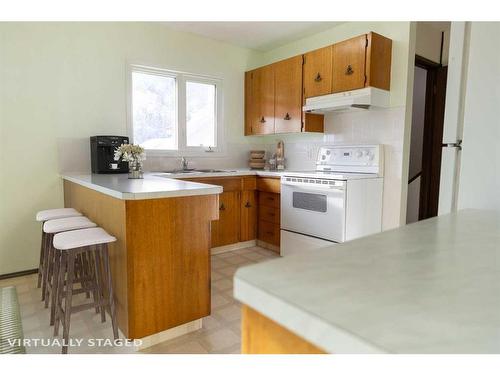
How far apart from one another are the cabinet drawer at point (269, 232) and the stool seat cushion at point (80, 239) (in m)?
2.07

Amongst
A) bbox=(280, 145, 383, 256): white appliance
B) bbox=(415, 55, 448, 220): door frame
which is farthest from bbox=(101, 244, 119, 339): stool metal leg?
bbox=(415, 55, 448, 220): door frame

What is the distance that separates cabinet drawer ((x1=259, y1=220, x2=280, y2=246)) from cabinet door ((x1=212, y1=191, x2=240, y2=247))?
282 mm

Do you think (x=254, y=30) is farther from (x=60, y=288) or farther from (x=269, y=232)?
(x=60, y=288)

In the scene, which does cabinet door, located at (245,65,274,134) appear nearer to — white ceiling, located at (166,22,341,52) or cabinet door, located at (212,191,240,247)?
white ceiling, located at (166,22,341,52)

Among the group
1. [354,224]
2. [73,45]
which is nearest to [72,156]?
[73,45]

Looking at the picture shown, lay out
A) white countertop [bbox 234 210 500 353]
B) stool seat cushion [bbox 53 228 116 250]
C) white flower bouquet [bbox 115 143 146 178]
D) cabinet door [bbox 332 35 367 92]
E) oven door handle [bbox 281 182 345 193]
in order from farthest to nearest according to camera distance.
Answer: cabinet door [bbox 332 35 367 92], oven door handle [bbox 281 182 345 193], white flower bouquet [bbox 115 143 146 178], stool seat cushion [bbox 53 228 116 250], white countertop [bbox 234 210 500 353]

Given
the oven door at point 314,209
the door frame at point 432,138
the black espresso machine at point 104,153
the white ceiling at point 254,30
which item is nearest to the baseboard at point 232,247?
the oven door at point 314,209

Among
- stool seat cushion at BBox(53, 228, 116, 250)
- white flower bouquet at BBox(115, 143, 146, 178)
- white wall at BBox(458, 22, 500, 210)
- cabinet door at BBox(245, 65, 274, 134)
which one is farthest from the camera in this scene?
cabinet door at BBox(245, 65, 274, 134)

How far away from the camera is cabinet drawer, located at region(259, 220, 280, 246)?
3573mm

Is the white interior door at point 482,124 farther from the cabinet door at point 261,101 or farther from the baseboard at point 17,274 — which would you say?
the baseboard at point 17,274

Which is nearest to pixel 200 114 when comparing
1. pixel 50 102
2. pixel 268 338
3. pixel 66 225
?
pixel 50 102

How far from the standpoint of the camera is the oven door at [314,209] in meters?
2.82

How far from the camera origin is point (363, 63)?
2885 millimetres

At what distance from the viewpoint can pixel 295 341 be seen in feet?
1.36
